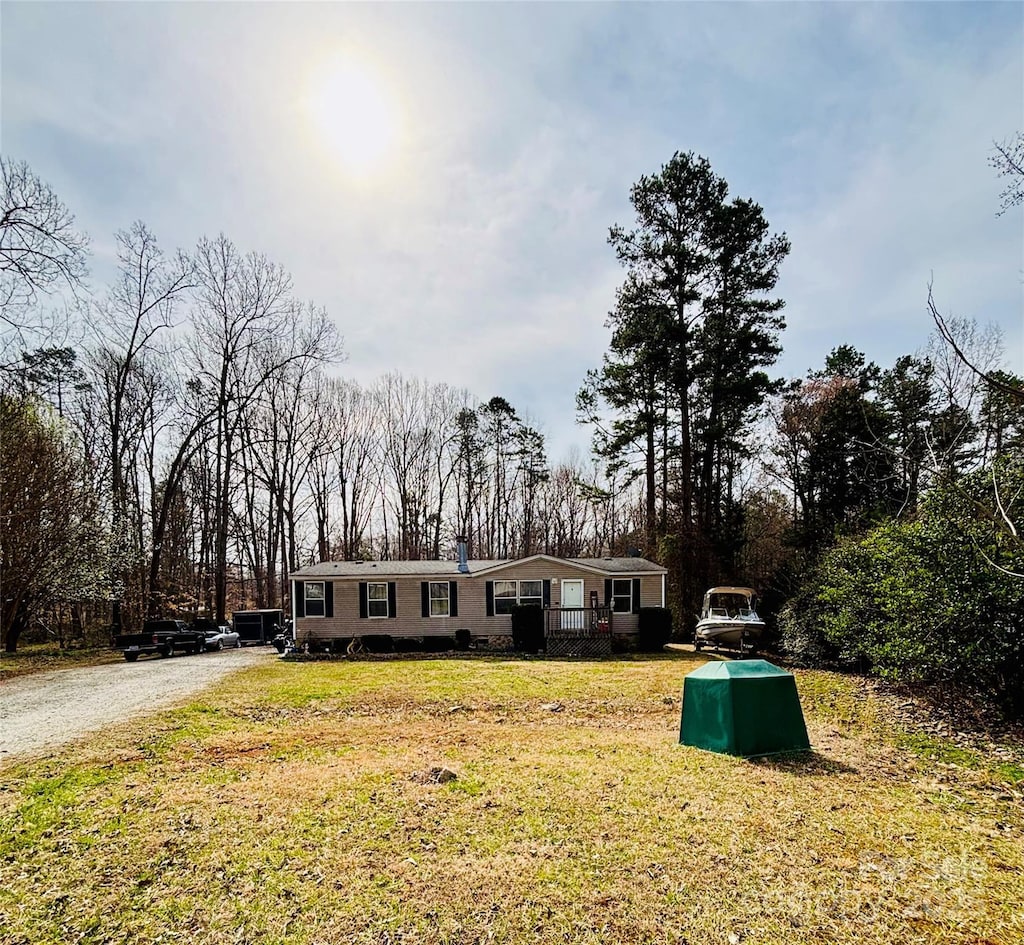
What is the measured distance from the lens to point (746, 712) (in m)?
6.82

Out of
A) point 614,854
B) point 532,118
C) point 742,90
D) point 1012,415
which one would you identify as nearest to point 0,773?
point 614,854

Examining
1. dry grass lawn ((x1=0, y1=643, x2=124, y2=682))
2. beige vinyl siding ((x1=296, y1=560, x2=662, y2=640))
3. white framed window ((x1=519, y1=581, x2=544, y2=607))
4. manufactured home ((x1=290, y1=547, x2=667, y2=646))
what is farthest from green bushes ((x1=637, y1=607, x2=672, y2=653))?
dry grass lawn ((x1=0, y1=643, x2=124, y2=682))

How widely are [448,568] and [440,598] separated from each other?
108cm

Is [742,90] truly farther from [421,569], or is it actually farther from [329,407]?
[329,407]

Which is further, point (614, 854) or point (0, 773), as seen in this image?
point (0, 773)

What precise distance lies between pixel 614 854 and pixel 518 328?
54.9ft

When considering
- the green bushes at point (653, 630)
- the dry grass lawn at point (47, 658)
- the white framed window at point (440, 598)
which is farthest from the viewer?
the white framed window at point (440, 598)

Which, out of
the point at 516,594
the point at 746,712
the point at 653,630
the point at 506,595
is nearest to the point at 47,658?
the point at 506,595

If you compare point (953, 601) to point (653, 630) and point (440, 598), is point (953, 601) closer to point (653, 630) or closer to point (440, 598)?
point (653, 630)

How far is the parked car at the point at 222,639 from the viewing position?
2234 centimetres

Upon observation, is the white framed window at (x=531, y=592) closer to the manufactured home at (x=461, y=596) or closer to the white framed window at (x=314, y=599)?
the manufactured home at (x=461, y=596)

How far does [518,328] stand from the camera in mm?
19359

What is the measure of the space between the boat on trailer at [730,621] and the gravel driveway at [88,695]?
13.0 metres

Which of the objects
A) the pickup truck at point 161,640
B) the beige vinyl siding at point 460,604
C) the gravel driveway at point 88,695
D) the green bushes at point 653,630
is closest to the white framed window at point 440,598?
the beige vinyl siding at point 460,604
